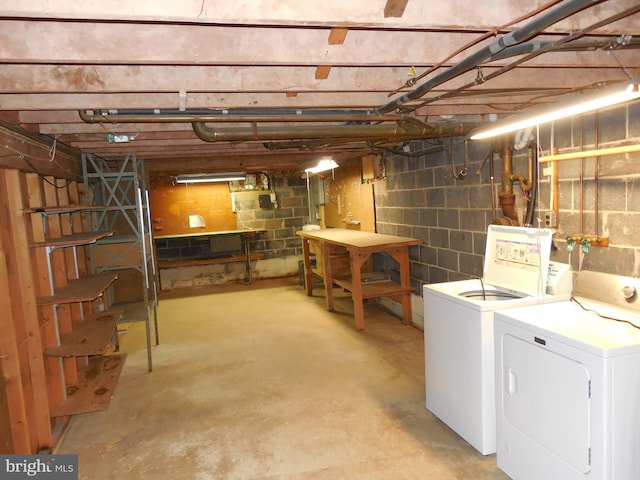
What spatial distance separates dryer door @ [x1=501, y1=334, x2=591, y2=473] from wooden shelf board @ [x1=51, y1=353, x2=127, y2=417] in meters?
2.56

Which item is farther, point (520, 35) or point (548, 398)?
point (548, 398)

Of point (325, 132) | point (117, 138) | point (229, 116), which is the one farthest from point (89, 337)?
point (325, 132)

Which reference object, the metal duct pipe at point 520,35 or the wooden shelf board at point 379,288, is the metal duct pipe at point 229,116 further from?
the wooden shelf board at point 379,288

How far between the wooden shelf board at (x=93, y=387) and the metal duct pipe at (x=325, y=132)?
198cm

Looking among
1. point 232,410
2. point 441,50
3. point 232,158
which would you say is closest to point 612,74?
point 441,50

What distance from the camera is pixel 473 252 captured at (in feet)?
12.5

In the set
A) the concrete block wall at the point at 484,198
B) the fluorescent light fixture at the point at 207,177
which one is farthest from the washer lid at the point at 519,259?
the fluorescent light fixture at the point at 207,177

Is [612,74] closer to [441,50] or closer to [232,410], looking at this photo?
[441,50]

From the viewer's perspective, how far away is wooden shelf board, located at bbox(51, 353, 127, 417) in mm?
2975

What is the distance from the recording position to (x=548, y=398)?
1.89 metres

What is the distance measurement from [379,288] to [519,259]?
95.3 inches

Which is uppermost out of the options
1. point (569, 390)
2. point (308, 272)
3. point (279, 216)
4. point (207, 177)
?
point (207, 177)

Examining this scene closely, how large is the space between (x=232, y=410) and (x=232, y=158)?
3213mm

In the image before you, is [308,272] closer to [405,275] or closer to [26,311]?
[405,275]
